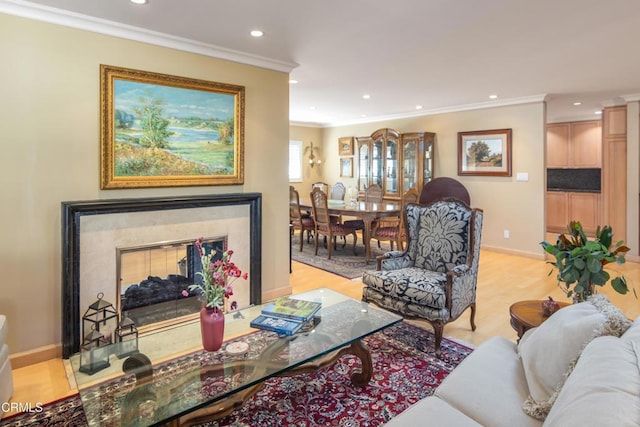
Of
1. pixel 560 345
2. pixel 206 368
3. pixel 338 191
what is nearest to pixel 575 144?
pixel 338 191

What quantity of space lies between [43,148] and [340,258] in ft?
13.0

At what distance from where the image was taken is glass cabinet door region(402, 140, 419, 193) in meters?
6.86

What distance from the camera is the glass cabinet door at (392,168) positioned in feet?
23.7

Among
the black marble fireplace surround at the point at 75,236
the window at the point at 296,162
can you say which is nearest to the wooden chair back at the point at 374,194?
the window at the point at 296,162

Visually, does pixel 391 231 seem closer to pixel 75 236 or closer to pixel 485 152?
pixel 485 152

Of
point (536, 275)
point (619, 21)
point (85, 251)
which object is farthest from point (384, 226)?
point (85, 251)

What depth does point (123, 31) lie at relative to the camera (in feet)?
9.38

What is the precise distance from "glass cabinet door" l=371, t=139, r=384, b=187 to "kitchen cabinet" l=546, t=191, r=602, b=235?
11.3ft

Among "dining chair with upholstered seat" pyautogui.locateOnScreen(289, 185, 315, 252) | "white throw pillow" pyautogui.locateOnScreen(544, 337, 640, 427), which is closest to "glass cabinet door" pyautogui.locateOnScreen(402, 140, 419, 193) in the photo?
"dining chair with upholstered seat" pyautogui.locateOnScreen(289, 185, 315, 252)

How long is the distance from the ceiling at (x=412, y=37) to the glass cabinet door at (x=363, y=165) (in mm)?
2670

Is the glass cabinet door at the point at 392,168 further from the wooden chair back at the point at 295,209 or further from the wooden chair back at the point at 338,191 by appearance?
the wooden chair back at the point at 295,209

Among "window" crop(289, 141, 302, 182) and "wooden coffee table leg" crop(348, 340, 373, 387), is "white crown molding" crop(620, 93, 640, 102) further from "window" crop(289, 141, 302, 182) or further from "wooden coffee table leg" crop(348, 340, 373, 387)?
"window" crop(289, 141, 302, 182)

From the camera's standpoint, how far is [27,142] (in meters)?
2.57

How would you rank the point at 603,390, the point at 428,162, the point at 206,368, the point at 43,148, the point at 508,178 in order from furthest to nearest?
→ the point at 428,162 < the point at 508,178 < the point at 43,148 < the point at 206,368 < the point at 603,390
